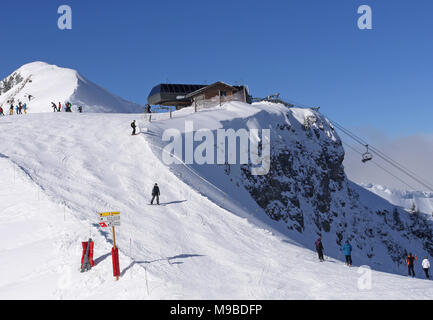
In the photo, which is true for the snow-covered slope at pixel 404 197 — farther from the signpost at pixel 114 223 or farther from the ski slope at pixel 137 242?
the signpost at pixel 114 223

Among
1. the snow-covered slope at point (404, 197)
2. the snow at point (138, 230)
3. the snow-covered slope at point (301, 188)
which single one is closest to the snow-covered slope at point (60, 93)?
the snow at point (138, 230)

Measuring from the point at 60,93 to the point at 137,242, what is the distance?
70190mm

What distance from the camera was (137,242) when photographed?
687 inches

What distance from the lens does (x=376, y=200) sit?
73.0m

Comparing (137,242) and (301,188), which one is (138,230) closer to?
(137,242)

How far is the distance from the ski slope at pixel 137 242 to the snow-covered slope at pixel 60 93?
48.8 metres

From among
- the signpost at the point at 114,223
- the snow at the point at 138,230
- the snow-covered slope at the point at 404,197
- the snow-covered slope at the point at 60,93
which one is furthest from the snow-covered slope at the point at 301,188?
the snow-covered slope at the point at 404,197

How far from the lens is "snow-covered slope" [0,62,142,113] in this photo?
77.1 m

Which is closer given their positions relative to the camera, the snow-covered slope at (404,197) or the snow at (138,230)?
the snow at (138,230)

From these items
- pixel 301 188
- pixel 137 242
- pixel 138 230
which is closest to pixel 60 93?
pixel 301 188

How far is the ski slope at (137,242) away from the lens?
13.8m

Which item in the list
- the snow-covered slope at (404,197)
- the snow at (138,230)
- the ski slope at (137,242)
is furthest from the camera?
the snow-covered slope at (404,197)

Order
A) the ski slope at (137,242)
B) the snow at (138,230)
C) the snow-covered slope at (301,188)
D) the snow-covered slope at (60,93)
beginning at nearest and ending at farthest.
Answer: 1. the ski slope at (137,242)
2. the snow at (138,230)
3. the snow-covered slope at (301,188)
4. the snow-covered slope at (60,93)

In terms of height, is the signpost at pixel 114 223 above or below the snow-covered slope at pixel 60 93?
below
